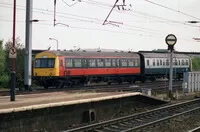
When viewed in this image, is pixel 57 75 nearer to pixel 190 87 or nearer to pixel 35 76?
pixel 35 76

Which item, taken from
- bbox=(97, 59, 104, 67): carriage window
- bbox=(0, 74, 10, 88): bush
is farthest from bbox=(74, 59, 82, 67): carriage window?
bbox=(0, 74, 10, 88): bush

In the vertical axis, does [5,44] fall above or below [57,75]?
above

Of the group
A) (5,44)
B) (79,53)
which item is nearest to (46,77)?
(79,53)

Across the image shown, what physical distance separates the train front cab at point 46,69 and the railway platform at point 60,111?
1418 cm

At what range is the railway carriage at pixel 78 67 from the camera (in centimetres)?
3362

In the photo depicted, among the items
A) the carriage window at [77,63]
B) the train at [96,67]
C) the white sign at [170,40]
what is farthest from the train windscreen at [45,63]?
the white sign at [170,40]

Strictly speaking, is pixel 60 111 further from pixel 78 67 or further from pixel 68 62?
pixel 78 67

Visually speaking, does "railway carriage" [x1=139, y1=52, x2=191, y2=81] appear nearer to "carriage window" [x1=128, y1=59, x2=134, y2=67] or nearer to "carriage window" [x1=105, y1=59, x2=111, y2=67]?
"carriage window" [x1=128, y1=59, x2=134, y2=67]

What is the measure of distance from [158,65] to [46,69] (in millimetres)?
16474

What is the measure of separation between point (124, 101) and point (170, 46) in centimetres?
640

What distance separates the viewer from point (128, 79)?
42.7m

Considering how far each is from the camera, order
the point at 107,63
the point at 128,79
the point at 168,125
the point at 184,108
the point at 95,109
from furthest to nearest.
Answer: the point at 128,79 < the point at 107,63 < the point at 184,108 < the point at 95,109 < the point at 168,125

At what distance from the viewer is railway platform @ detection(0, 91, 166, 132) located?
12.6 meters

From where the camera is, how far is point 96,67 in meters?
37.3
